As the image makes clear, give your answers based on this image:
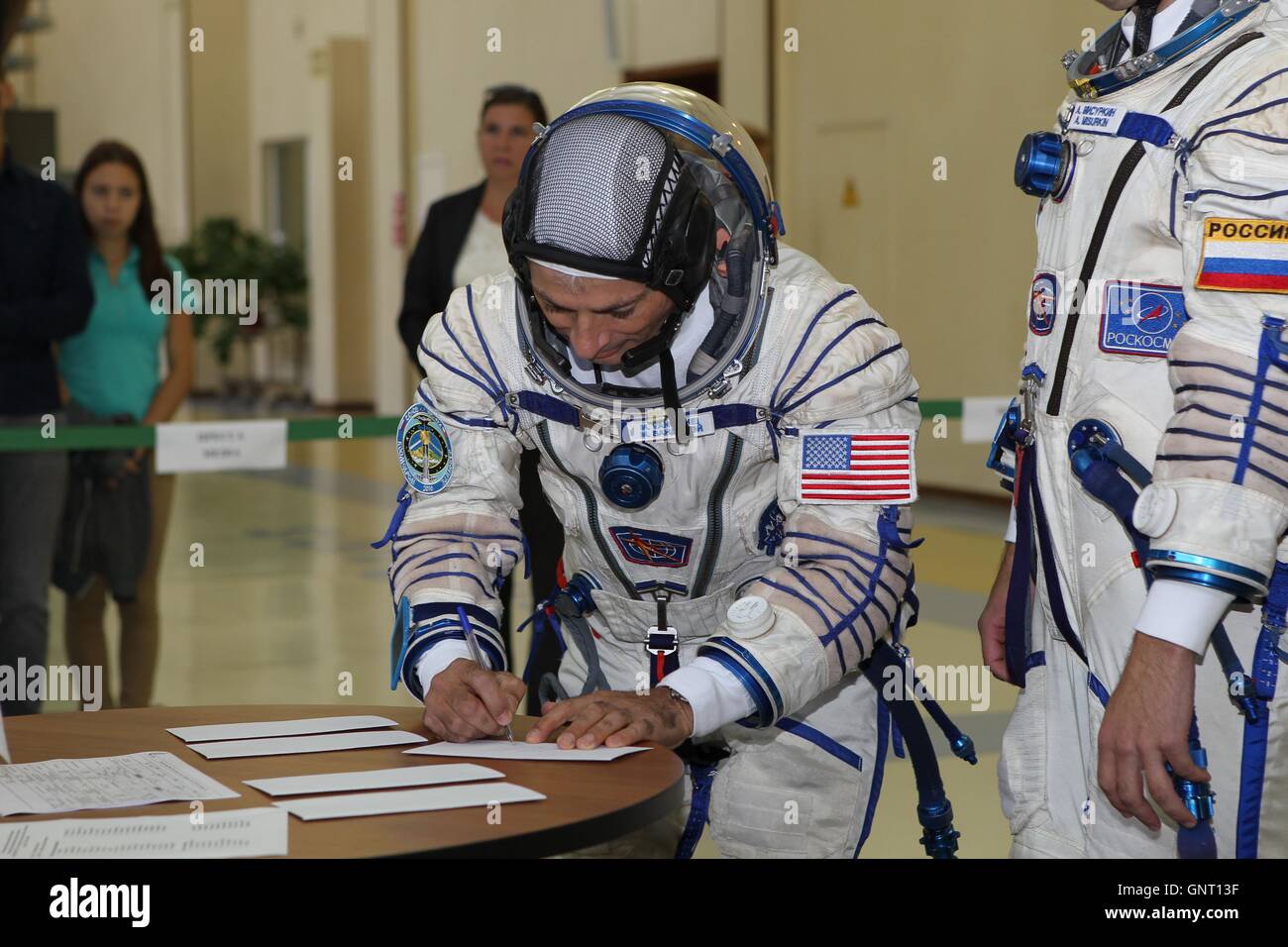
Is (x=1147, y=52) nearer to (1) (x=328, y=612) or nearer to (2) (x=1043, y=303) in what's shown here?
(2) (x=1043, y=303)

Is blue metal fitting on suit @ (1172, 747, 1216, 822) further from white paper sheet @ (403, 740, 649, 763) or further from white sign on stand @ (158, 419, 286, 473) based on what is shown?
white sign on stand @ (158, 419, 286, 473)

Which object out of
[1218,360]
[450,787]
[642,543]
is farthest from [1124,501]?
[450,787]

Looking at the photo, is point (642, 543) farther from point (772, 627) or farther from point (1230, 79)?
point (1230, 79)

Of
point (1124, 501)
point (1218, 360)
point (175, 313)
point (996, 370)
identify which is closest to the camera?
point (1218, 360)

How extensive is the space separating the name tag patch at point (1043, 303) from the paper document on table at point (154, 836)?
1.15 metres

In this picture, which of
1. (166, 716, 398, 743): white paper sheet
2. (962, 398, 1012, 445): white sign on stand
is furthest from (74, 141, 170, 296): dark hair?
(166, 716, 398, 743): white paper sheet

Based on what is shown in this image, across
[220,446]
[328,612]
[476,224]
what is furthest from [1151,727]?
[328,612]

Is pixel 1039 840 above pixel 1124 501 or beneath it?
beneath

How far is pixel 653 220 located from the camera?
6.48ft

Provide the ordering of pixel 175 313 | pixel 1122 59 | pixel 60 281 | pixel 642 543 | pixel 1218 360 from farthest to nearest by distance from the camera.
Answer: pixel 175 313 < pixel 60 281 < pixel 642 543 < pixel 1122 59 < pixel 1218 360

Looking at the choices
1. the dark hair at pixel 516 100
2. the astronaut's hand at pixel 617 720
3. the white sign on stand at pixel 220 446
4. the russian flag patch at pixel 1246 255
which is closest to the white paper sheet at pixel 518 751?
the astronaut's hand at pixel 617 720

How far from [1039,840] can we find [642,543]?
0.69 m

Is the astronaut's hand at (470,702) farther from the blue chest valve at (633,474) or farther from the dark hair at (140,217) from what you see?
the dark hair at (140,217)
